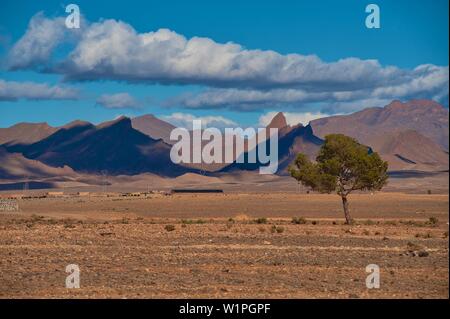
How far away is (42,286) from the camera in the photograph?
76.2 ft

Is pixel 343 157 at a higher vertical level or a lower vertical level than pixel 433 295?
higher

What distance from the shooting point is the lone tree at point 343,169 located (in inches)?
2263

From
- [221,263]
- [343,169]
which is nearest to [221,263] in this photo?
[221,263]

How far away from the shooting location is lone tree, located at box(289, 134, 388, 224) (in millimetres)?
57469

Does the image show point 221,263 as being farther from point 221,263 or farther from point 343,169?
point 343,169

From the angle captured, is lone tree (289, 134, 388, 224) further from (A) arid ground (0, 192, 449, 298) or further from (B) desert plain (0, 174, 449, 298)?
A: (A) arid ground (0, 192, 449, 298)

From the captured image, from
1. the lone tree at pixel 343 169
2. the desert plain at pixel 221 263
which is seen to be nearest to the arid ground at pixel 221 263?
the desert plain at pixel 221 263

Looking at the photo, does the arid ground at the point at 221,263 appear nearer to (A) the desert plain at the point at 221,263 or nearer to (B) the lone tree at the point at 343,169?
(A) the desert plain at the point at 221,263

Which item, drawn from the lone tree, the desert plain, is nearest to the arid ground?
the desert plain

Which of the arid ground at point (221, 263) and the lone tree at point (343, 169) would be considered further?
the lone tree at point (343, 169)
